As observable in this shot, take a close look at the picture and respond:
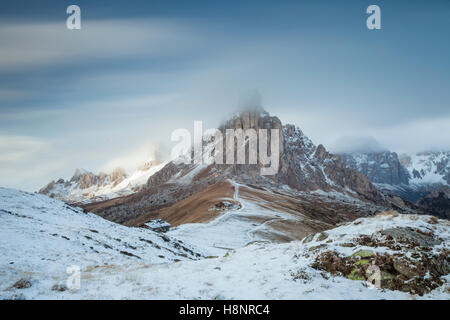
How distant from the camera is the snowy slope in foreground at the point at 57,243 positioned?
721 inches

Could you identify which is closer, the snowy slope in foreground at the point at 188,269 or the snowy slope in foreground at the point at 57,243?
the snowy slope in foreground at the point at 188,269

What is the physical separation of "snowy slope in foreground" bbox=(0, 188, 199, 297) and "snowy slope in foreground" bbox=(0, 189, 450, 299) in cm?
6

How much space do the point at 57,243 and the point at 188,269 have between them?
1168 cm

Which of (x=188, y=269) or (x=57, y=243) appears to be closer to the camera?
(x=188, y=269)

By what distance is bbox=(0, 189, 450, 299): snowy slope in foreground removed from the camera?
13.8 meters

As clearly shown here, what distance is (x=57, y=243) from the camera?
23.6 m

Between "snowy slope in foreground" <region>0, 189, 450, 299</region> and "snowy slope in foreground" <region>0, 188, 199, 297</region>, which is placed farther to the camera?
"snowy slope in foreground" <region>0, 188, 199, 297</region>

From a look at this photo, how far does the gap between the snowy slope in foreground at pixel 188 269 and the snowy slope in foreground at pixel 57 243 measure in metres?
0.06

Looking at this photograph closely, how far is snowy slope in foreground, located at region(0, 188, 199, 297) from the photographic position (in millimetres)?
18312

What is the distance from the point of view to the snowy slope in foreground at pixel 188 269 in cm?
1375

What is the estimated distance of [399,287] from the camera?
1355 cm
